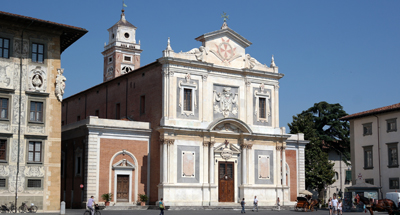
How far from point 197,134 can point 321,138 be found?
29.0 metres

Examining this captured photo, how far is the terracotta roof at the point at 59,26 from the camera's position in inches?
1309

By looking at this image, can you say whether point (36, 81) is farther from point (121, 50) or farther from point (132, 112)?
point (121, 50)

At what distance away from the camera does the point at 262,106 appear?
47625 mm

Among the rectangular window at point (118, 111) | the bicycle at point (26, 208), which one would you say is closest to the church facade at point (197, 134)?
the rectangular window at point (118, 111)

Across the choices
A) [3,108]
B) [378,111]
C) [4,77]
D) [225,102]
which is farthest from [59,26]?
[378,111]

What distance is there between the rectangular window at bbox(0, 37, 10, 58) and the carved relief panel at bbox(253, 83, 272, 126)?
2205 centimetres

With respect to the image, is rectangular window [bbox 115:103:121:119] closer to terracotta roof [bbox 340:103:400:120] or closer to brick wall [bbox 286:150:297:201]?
brick wall [bbox 286:150:297:201]

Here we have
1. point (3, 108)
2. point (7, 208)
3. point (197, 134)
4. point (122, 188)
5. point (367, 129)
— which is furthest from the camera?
point (367, 129)

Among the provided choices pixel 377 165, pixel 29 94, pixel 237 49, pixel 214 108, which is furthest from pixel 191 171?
pixel 377 165

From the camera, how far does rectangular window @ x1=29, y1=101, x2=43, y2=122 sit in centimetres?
3444

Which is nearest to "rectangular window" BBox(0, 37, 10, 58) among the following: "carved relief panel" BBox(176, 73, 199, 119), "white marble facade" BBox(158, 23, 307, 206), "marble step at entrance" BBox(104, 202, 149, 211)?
"white marble facade" BBox(158, 23, 307, 206)

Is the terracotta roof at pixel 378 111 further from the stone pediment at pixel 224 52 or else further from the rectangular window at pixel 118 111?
the rectangular window at pixel 118 111

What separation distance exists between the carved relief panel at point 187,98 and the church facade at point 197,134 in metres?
0.08

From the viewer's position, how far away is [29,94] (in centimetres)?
3434
